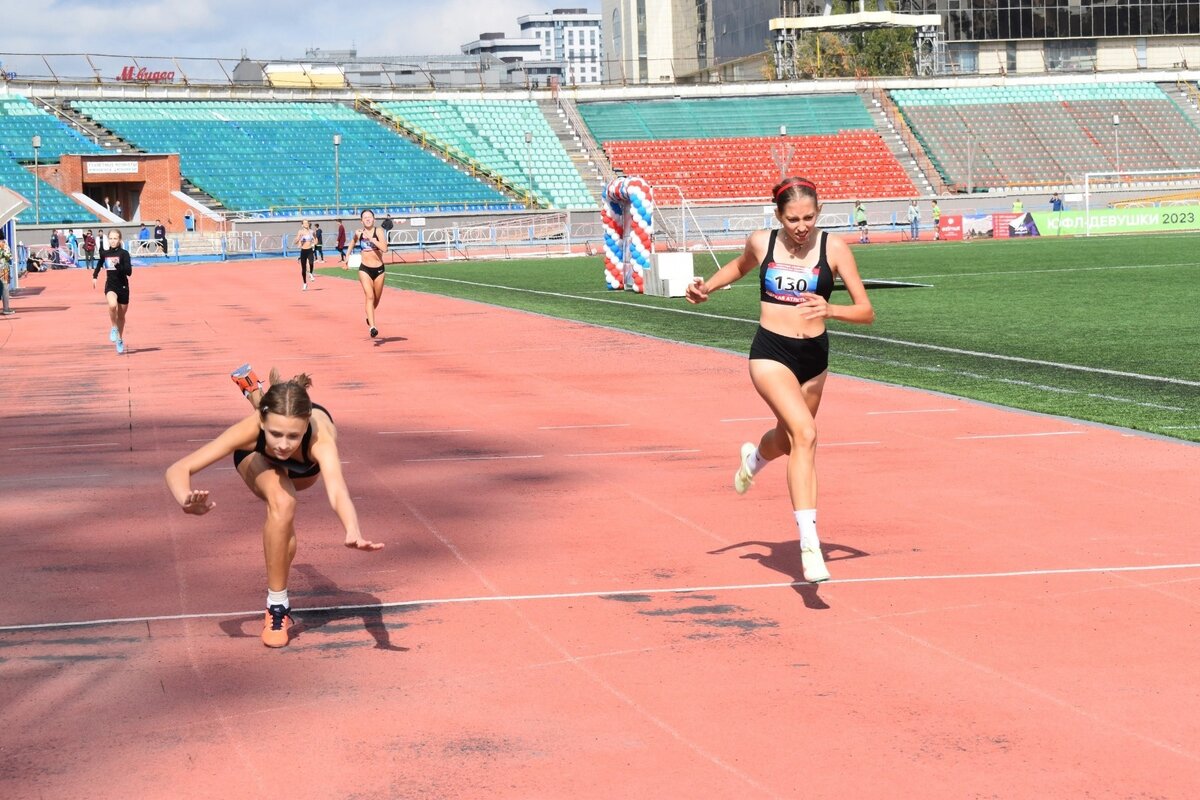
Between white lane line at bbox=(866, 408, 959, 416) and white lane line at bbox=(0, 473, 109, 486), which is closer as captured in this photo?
white lane line at bbox=(0, 473, 109, 486)

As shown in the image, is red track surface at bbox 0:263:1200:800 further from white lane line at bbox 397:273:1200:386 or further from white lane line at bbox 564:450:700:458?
white lane line at bbox 397:273:1200:386

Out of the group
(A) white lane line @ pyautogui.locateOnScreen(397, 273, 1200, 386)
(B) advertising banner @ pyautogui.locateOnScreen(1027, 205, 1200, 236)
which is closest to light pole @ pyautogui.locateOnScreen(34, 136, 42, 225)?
(A) white lane line @ pyautogui.locateOnScreen(397, 273, 1200, 386)

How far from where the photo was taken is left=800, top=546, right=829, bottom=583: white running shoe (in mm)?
7410

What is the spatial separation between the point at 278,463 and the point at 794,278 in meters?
2.81

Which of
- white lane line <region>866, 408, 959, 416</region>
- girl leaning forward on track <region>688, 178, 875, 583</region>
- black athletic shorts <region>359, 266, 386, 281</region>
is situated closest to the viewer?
girl leaning forward on track <region>688, 178, 875, 583</region>

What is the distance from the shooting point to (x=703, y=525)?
9570mm

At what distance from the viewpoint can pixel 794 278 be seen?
792 cm

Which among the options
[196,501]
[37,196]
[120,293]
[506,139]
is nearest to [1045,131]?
[506,139]

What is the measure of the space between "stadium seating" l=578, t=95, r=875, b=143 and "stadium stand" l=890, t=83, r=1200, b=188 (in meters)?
3.75

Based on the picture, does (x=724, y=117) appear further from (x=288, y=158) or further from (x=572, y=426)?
(x=572, y=426)

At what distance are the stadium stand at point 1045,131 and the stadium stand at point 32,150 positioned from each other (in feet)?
135

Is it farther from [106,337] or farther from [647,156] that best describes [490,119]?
[106,337]

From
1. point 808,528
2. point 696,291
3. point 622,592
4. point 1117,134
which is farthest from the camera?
point 1117,134

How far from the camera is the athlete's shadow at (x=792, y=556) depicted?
7.97 meters
